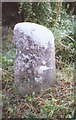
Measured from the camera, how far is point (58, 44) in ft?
13.3

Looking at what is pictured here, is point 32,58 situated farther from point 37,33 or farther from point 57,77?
point 57,77

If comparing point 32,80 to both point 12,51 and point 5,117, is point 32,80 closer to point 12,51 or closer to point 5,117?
point 5,117

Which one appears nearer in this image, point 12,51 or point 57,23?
point 12,51

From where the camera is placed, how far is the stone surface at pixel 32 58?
9.85ft

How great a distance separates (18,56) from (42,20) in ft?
5.04

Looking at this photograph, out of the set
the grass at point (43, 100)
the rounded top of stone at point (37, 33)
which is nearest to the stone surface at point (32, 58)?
the rounded top of stone at point (37, 33)

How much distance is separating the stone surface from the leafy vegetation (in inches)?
4.6

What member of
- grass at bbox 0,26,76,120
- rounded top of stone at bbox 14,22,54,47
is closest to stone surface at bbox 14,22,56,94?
rounded top of stone at bbox 14,22,54,47

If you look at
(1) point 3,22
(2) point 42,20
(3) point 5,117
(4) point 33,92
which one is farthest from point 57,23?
(3) point 5,117

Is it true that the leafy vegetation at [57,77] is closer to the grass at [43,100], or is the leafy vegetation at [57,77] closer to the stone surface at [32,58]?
the grass at [43,100]

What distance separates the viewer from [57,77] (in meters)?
3.33

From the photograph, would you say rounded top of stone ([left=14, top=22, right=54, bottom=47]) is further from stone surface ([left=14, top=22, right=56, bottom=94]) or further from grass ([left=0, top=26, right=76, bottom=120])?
grass ([left=0, top=26, right=76, bottom=120])

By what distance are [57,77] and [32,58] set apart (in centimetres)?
47

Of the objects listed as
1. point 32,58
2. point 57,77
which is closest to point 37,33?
point 32,58
